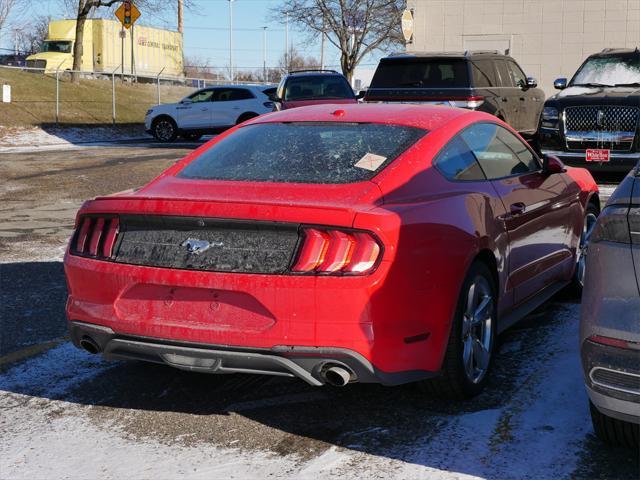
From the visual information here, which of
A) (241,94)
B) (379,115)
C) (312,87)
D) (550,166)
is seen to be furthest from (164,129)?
(379,115)

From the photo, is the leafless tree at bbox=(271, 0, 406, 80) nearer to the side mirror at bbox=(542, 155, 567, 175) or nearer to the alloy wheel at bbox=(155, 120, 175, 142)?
the alloy wheel at bbox=(155, 120, 175, 142)

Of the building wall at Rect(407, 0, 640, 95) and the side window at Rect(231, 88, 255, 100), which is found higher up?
the building wall at Rect(407, 0, 640, 95)

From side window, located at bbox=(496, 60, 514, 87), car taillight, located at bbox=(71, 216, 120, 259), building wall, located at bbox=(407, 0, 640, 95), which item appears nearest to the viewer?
car taillight, located at bbox=(71, 216, 120, 259)

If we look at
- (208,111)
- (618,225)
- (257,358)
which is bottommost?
(257,358)

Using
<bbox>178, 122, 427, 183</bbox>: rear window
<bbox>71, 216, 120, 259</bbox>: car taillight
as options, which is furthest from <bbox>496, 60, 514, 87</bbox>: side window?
<bbox>71, 216, 120, 259</bbox>: car taillight

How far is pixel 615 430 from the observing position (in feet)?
12.5

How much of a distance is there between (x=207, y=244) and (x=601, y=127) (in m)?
9.47

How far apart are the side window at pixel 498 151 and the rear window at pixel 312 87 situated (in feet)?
47.9

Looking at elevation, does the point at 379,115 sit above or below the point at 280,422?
above

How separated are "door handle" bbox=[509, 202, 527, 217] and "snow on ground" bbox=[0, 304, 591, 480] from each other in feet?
3.16

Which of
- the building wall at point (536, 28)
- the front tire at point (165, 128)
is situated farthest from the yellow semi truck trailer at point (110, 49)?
the building wall at point (536, 28)

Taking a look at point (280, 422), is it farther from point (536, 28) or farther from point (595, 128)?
point (536, 28)

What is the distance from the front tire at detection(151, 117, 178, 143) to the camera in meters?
26.3

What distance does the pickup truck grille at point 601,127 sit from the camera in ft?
→ 39.7
